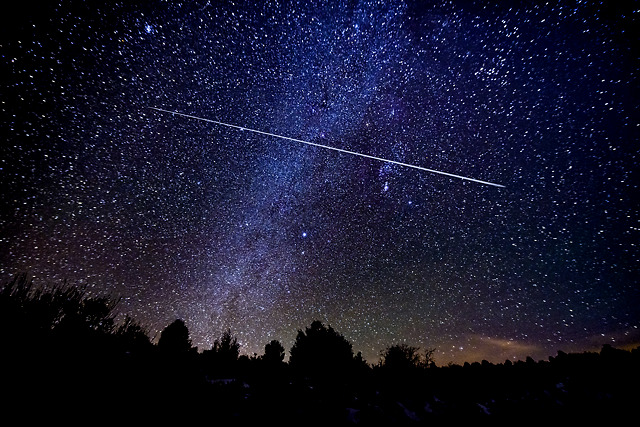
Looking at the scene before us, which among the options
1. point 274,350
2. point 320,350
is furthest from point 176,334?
point 320,350

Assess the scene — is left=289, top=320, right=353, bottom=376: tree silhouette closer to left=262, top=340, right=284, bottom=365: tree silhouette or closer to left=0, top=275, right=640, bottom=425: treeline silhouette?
left=262, top=340, right=284, bottom=365: tree silhouette

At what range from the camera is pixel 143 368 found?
6.75 meters

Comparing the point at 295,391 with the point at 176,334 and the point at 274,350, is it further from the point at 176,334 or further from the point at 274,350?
the point at 274,350

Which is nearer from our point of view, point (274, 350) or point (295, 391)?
point (295, 391)

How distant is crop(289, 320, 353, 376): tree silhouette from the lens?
25.9 m

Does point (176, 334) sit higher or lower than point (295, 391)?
higher

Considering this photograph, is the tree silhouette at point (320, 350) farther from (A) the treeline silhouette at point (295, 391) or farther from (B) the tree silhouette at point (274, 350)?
(A) the treeline silhouette at point (295, 391)

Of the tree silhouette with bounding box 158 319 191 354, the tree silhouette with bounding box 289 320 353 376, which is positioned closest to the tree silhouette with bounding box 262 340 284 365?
the tree silhouette with bounding box 289 320 353 376

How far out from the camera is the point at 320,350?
27.4 m

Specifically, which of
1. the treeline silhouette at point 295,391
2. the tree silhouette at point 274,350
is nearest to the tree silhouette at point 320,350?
the tree silhouette at point 274,350

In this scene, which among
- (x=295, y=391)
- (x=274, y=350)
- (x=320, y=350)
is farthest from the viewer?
(x=274, y=350)

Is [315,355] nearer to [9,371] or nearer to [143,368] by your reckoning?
[143,368]

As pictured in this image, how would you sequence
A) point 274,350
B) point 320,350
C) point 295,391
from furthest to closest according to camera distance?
point 274,350, point 320,350, point 295,391

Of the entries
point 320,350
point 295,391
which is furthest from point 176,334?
point 295,391
